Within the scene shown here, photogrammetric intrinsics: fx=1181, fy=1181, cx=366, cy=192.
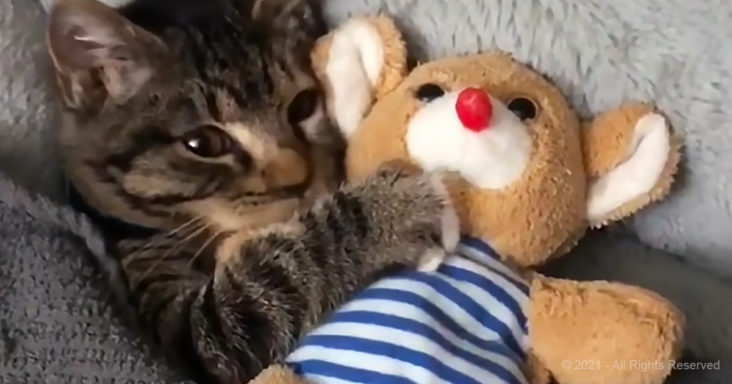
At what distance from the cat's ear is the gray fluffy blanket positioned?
0.06m

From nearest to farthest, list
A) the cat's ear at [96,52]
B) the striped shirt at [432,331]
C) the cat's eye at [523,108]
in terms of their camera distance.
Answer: the striped shirt at [432,331] → the cat's eye at [523,108] → the cat's ear at [96,52]

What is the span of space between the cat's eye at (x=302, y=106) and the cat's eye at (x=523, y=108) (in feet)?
0.74

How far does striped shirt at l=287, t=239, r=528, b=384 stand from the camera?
87 centimetres

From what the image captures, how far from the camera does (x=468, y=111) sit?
916 mm

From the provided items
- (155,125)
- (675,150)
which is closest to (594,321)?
(675,150)

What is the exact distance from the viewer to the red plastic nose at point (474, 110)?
914 millimetres

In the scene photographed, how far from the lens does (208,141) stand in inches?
43.3

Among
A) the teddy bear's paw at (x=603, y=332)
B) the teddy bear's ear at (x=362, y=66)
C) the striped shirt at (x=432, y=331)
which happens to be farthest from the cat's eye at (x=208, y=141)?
the teddy bear's paw at (x=603, y=332)

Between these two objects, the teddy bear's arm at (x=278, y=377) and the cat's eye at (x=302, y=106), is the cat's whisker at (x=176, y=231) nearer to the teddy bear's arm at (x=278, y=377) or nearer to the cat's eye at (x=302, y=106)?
the cat's eye at (x=302, y=106)

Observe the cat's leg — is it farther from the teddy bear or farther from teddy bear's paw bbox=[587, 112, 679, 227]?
teddy bear's paw bbox=[587, 112, 679, 227]

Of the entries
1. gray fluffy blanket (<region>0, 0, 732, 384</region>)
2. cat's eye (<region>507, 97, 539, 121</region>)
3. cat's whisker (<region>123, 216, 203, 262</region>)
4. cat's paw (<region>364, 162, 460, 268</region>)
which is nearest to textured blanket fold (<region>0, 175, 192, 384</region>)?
gray fluffy blanket (<region>0, 0, 732, 384</region>)

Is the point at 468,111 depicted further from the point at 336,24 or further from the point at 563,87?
the point at 336,24

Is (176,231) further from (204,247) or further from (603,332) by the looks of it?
(603,332)

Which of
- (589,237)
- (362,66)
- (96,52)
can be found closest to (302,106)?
(362,66)
